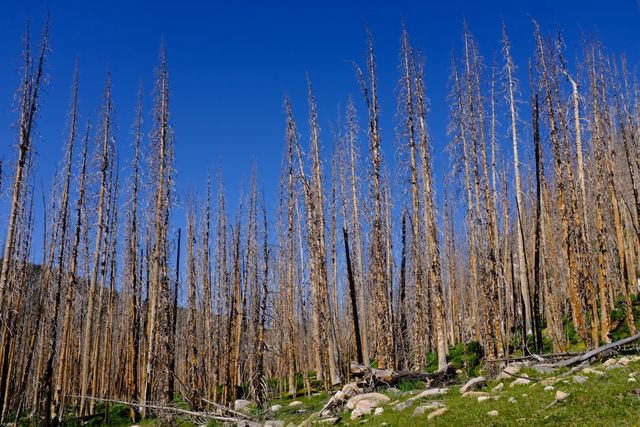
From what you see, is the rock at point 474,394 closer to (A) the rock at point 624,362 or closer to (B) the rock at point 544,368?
(B) the rock at point 544,368

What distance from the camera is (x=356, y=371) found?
14.0 meters

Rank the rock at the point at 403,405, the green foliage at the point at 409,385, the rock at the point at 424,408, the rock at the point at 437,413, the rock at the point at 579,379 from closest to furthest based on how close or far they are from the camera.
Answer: the rock at the point at 579,379 → the rock at the point at 437,413 → the rock at the point at 424,408 → the rock at the point at 403,405 → the green foliage at the point at 409,385

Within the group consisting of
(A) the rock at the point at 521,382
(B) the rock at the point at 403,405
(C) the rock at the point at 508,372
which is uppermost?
(C) the rock at the point at 508,372

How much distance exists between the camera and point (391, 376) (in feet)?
45.5

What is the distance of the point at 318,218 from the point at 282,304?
1102cm

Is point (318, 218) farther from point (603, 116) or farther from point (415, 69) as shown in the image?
point (603, 116)

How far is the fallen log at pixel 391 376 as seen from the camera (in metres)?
13.6

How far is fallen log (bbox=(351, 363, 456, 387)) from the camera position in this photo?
13.6 metres

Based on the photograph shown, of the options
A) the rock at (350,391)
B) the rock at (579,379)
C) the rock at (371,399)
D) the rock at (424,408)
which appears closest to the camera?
the rock at (579,379)

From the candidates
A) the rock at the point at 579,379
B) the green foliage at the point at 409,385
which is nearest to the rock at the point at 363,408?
the green foliage at the point at 409,385

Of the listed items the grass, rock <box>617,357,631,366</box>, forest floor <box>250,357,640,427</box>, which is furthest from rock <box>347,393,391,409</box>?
rock <box>617,357,631,366</box>

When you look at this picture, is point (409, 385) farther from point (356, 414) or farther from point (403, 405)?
point (403, 405)

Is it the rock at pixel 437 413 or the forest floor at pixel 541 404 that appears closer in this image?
the forest floor at pixel 541 404

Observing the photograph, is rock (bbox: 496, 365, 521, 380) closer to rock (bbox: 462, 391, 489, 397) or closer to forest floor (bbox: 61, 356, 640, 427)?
forest floor (bbox: 61, 356, 640, 427)
